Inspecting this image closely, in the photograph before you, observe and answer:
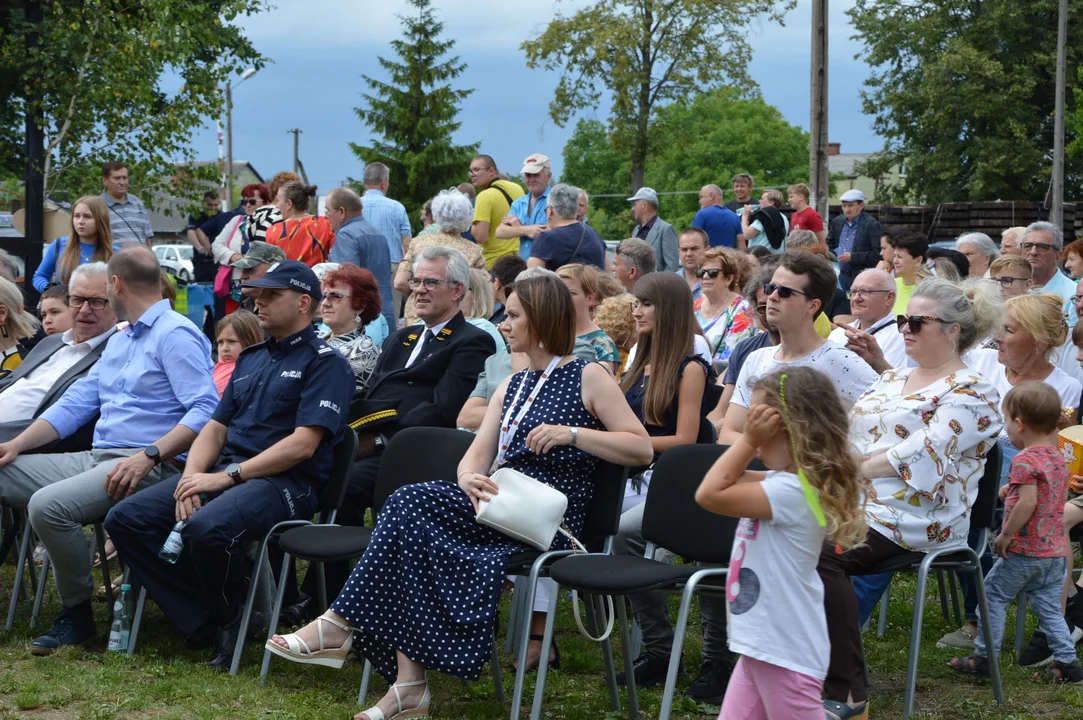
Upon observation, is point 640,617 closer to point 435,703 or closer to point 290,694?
point 435,703

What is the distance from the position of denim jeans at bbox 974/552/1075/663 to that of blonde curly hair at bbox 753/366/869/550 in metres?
1.70

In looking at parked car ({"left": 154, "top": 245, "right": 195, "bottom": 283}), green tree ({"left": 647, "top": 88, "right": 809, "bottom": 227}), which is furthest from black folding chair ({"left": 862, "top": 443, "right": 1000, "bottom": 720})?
green tree ({"left": 647, "top": 88, "right": 809, "bottom": 227})

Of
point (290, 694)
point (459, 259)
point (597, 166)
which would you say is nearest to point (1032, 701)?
point (290, 694)

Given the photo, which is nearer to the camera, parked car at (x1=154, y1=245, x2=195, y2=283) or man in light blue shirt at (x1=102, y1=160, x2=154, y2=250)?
man in light blue shirt at (x1=102, y1=160, x2=154, y2=250)

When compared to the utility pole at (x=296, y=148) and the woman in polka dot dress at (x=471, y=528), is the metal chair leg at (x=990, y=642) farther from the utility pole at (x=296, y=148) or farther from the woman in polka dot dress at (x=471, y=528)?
the utility pole at (x=296, y=148)

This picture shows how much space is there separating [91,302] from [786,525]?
3869mm

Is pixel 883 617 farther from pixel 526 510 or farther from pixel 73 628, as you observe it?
pixel 73 628

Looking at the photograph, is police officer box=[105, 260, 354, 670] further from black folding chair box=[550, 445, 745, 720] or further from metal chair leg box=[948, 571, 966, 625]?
metal chair leg box=[948, 571, 966, 625]

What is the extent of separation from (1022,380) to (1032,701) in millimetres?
1580

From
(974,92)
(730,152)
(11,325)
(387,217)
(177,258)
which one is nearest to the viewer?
(11,325)

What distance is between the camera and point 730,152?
229 ft

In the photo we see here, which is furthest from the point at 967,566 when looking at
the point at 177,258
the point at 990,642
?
the point at 177,258

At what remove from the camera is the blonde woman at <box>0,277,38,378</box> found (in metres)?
6.50

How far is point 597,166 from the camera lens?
73.0 metres
